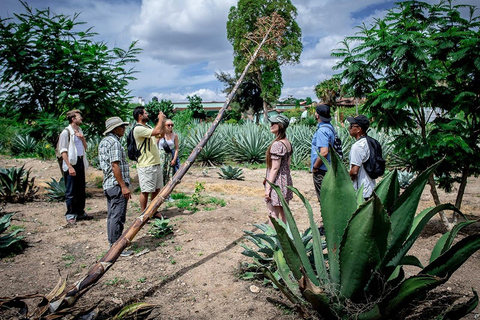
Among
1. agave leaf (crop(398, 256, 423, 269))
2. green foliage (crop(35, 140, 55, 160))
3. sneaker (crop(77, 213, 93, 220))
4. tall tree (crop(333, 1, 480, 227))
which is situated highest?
tall tree (crop(333, 1, 480, 227))

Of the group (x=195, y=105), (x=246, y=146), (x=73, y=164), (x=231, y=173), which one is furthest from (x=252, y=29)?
(x=73, y=164)

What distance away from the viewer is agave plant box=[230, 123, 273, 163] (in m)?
12.9

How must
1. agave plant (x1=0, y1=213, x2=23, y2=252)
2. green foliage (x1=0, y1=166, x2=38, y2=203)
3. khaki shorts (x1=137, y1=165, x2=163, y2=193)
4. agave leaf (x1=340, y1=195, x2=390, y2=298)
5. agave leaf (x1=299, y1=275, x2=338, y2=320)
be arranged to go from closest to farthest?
agave leaf (x1=340, y1=195, x2=390, y2=298)
agave leaf (x1=299, y1=275, x2=338, y2=320)
agave plant (x1=0, y1=213, x2=23, y2=252)
khaki shorts (x1=137, y1=165, x2=163, y2=193)
green foliage (x1=0, y1=166, x2=38, y2=203)

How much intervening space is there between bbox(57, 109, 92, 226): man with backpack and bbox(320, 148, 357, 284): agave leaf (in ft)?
15.1

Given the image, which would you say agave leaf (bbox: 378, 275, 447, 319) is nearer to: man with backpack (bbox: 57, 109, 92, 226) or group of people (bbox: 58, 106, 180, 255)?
group of people (bbox: 58, 106, 180, 255)

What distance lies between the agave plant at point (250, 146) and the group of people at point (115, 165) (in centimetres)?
768

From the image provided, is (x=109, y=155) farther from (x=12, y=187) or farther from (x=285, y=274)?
(x=12, y=187)

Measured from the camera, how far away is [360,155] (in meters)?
3.86

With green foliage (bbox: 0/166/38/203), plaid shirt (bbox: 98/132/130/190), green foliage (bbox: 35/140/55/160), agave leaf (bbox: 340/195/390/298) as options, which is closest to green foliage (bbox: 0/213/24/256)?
plaid shirt (bbox: 98/132/130/190)

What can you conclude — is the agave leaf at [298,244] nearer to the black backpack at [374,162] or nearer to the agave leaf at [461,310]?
the agave leaf at [461,310]

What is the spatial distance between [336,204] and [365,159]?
173cm

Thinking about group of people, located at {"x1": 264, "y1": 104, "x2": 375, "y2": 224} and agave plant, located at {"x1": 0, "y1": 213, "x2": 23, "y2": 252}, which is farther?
agave plant, located at {"x1": 0, "y1": 213, "x2": 23, "y2": 252}

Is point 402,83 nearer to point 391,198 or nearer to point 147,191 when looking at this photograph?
point 391,198

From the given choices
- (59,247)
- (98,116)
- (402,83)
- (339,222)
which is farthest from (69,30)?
(339,222)
